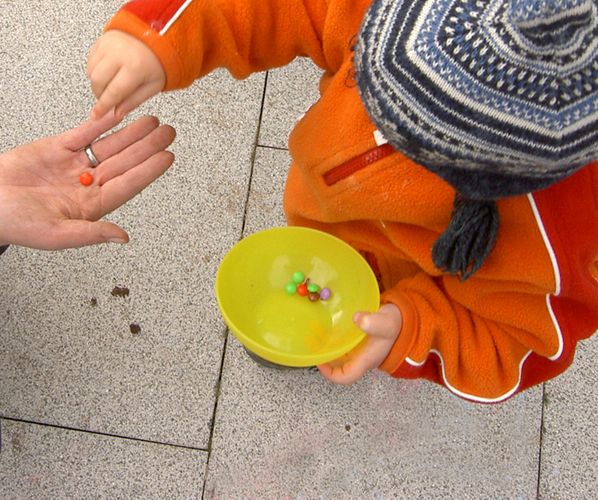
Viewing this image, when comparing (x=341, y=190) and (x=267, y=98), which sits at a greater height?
(x=341, y=190)

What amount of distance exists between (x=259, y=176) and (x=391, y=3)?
33.5 inches

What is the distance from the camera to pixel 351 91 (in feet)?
2.41

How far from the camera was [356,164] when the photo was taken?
2.40 ft

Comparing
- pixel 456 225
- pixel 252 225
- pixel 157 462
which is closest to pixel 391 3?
pixel 456 225

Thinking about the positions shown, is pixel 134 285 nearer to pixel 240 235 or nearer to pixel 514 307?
pixel 240 235

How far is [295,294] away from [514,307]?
0.39 metres

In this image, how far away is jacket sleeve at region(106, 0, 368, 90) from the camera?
0.67m

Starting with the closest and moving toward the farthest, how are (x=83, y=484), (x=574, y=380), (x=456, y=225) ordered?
1. (x=456, y=225)
2. (x=83, y=484)
3. (x=574, y=380)

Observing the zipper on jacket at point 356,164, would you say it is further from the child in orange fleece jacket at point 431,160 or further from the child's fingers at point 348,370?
the child's fingers at point 348,370

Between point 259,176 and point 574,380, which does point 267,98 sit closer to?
point 259,176

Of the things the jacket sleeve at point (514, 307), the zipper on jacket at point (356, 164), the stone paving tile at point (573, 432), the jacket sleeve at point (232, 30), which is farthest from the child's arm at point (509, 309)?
the stone paving tile at point (573, 432)

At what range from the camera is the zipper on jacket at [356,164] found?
698mm

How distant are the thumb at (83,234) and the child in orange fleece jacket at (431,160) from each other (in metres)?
0.17

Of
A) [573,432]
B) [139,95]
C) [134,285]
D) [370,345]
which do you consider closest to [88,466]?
[134,285]
